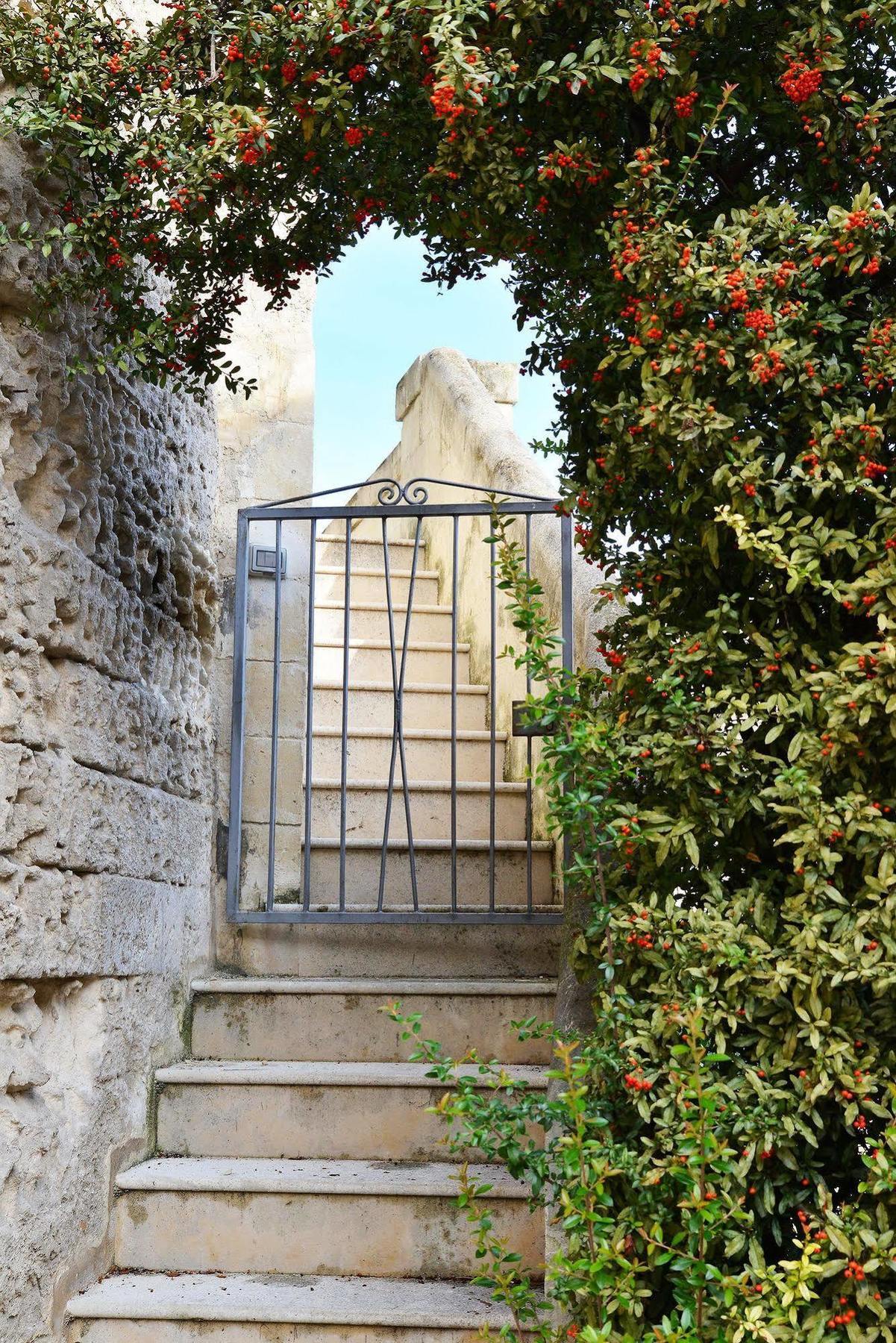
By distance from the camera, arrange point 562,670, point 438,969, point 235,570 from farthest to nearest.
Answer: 1. point 235,570
2. point 438,969
3. point 562,670

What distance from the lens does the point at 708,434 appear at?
1727 mm

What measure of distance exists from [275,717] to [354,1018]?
39.5 inches

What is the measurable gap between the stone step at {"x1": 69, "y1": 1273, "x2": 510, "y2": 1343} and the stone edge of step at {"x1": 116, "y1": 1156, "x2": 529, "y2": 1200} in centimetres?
20

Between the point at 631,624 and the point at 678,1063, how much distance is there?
0.69 m

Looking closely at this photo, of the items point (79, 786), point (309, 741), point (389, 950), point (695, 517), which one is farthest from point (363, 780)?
point (695, 517)

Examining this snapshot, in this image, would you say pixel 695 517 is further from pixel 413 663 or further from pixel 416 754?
pixel 413 663

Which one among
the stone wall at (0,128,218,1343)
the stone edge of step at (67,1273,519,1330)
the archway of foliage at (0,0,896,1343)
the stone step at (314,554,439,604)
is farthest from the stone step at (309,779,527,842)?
the archway of foliage at (0,0,896,1343)

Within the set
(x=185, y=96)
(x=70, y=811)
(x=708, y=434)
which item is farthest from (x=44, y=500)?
(x=708, y=434)

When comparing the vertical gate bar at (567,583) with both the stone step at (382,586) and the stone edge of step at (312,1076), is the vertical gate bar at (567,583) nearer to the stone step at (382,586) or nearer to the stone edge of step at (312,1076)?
the stone edge of step at (312,1076)

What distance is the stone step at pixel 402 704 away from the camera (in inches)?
186

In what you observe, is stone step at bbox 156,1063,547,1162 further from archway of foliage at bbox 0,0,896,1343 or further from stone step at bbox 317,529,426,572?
stone step at bbox 317,529,426,572

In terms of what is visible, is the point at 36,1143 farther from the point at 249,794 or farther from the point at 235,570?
the point at 235,570

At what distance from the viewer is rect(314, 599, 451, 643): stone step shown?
527cm

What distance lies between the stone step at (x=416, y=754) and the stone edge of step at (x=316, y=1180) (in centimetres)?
172
